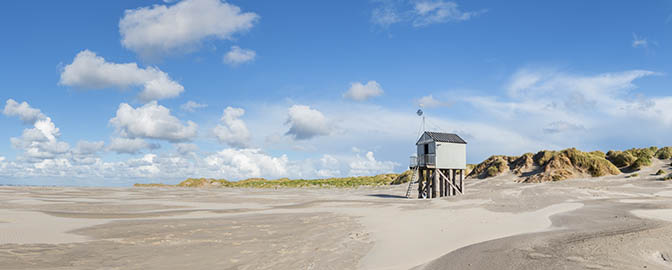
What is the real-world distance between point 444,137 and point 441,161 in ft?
7.12

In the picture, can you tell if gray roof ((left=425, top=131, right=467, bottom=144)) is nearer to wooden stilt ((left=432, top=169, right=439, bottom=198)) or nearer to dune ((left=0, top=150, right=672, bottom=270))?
wooden stilt ((left=432, top=169, right=439, bottom=198))

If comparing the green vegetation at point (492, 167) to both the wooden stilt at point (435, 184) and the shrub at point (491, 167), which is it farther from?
the wooden stilt at point (435, 184)

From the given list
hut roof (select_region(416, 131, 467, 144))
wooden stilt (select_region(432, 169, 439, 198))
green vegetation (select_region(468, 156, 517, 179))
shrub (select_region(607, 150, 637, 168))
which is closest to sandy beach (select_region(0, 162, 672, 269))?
→ wooden stilt (select_region(432, 169, 439, 198))

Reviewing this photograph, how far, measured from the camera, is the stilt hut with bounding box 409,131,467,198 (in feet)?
103

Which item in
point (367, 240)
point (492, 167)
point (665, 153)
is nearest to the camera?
point (367, 240)

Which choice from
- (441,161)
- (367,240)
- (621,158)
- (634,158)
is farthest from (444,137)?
(634,158)

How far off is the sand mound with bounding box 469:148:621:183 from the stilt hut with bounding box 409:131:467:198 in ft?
38.7

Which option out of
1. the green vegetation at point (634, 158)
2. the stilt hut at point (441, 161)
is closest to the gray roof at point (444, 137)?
the stilt hut at point (441, 161)

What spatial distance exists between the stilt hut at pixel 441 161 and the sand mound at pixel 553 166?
11806 millimetres

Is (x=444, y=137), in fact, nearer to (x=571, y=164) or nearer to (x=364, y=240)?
(x=571, y=164)

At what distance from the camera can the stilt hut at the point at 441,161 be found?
31.4 meters

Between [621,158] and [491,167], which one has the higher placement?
[621,158]

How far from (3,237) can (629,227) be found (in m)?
20.9

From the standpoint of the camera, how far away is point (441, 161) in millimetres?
31484
